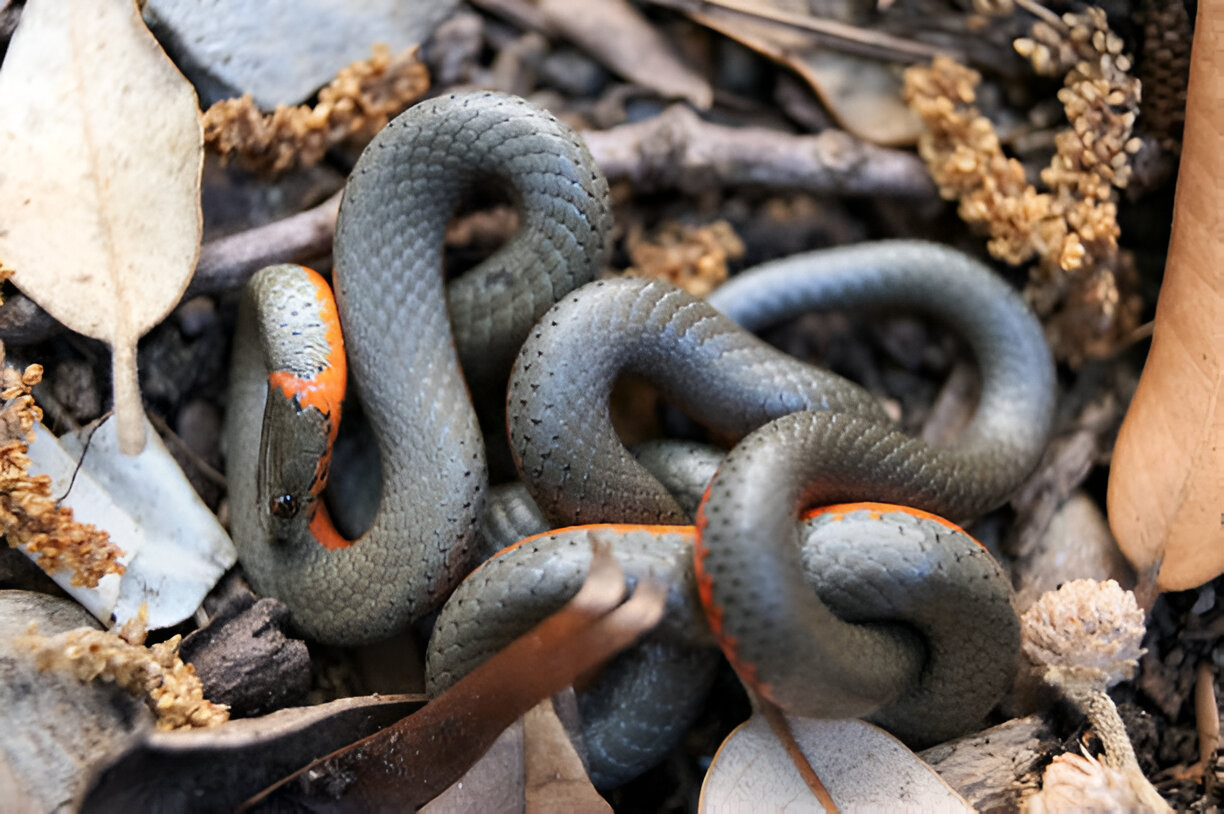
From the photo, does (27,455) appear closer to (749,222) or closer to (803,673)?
(803,673)

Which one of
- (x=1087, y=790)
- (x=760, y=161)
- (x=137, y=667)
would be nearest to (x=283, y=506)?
(x=137, y=667)

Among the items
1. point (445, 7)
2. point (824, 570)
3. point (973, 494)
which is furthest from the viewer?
point (445, 7)

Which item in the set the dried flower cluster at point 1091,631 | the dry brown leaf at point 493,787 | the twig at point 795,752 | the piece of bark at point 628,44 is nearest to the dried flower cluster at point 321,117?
the piece of bark at point 628,44

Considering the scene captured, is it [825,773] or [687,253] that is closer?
[825,773]

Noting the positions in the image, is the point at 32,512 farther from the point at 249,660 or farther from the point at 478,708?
the point at 478,708

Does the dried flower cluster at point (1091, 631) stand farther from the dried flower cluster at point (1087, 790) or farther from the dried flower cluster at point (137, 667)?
the dried flower cluster at point (137, 667)

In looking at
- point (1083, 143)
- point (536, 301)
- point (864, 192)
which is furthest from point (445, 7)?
point (1083, 143)

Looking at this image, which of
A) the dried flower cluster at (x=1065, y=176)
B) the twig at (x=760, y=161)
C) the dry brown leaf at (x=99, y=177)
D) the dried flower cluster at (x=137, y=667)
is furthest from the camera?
the twig at (x=760, y=161)
